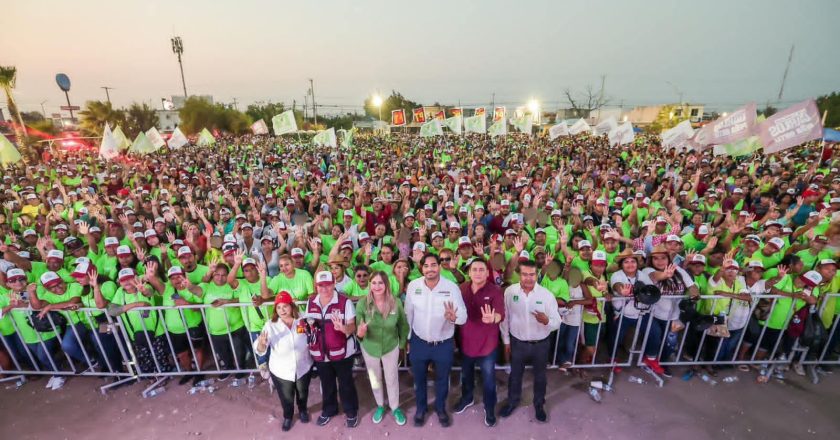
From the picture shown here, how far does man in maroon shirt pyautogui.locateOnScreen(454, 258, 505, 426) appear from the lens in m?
3.70

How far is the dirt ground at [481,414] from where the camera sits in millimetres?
4062

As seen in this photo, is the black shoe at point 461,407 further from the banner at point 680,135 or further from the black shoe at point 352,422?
the banner at point 680,135

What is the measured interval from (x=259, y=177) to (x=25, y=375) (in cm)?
1005

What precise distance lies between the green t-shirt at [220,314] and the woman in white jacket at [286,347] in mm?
1179

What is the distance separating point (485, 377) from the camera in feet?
13.1

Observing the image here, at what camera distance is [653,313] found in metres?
4.72

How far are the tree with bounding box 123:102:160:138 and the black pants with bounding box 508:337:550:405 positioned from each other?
61.1m

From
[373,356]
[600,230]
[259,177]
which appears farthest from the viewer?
[259,177]

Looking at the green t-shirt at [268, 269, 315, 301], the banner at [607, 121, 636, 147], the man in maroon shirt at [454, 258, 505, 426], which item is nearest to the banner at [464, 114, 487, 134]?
the banner at [607, 121, 636, 147]

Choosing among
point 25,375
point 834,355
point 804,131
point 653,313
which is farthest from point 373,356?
point 804,131

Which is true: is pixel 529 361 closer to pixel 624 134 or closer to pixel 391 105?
pixel 624 134

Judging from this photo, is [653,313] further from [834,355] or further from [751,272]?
[834,355]

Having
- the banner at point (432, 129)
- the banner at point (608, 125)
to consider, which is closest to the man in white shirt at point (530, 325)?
the banner at point (608, 125)

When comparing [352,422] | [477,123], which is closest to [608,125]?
[477,123]
